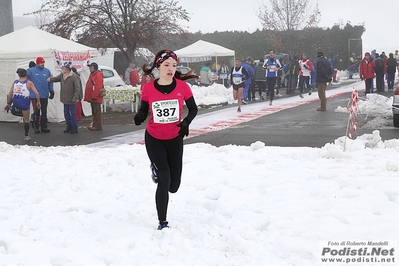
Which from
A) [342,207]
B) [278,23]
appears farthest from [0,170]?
[278,23]

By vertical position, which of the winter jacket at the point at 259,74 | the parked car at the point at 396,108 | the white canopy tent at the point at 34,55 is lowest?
the parked car at the point at 396,108

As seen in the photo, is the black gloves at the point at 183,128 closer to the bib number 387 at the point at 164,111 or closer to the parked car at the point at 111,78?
the bib number 387 at the point at 164,111

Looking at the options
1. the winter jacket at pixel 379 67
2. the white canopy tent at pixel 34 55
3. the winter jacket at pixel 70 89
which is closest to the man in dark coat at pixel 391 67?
the winter jacket at pixel 379 67

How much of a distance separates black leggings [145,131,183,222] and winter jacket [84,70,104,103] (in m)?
9.88

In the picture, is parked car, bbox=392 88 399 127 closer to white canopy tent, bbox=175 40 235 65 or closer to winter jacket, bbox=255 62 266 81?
winter jacket, bbox=255 62 266 81

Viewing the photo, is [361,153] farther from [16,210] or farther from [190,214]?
[16,210]

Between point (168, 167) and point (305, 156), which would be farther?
point (305, 156)

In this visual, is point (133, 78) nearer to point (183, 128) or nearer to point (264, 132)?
point (264, 132)

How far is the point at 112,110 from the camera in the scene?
22453 millimetres

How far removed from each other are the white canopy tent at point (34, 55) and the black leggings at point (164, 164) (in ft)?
41.7

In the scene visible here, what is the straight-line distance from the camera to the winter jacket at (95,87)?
1582 cm

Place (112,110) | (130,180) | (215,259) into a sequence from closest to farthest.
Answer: (215,259) → (130,180) → (112,110)

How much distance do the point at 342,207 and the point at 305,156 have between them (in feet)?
10.1

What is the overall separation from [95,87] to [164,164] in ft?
33.3
